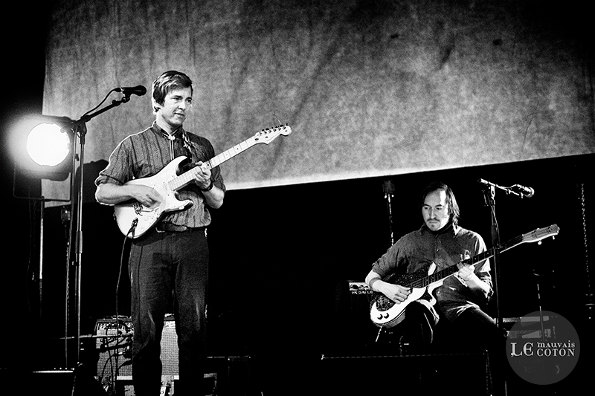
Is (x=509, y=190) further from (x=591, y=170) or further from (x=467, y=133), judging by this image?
(x=591, y=170)

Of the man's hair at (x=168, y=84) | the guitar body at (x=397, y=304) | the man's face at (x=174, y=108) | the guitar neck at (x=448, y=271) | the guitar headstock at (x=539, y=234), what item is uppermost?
the man's hair at (x=168, y=84)

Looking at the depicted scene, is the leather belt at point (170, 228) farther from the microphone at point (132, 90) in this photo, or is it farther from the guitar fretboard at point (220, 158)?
the microphone at point (132, 90)

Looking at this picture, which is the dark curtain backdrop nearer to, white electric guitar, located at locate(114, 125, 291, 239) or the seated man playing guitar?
the seated man playing guitar

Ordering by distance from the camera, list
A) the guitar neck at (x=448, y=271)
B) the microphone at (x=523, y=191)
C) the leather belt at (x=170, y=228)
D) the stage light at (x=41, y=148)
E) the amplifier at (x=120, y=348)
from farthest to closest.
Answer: the stage light at (x=41, y=148)
the amplifier at (x=120, y=348)
the guitar neck at (x=448, y=271)
the microphone at (x=523, y=191)
the leather belt at (x=170, y=228)

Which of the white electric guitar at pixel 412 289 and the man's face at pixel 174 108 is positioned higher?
the man's face at pixel 174 108

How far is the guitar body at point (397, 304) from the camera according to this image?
429 cm

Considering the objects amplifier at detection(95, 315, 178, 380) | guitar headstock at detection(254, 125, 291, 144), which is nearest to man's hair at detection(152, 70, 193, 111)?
guitar headstock at detection(254, 125, 291, 144)

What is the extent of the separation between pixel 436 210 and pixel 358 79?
1.08 metres

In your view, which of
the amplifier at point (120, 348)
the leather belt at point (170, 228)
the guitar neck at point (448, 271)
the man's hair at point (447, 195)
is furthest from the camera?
the amplifier at point (120, 348)

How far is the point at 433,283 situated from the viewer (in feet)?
14.0

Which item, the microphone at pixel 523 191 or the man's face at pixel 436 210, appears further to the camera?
the man's face at pixel 436 210

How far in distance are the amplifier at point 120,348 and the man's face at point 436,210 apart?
197 centimetres

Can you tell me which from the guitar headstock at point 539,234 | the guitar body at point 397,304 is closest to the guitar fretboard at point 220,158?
the guitar body at point 397,304

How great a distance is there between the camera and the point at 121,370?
15.4 feet
